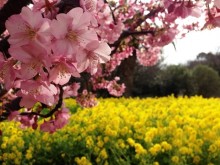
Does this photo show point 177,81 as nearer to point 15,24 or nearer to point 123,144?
point 123,144

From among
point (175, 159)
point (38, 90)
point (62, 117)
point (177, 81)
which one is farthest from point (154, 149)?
point (177, 81)

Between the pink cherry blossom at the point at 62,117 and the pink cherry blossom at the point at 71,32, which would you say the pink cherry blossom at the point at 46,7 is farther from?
the pink cherry blossom at the point at 62,117

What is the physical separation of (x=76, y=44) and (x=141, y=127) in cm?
398

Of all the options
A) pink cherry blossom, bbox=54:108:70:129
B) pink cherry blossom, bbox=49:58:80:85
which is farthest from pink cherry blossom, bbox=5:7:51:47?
pink cherry blossom, bbox=54:108:70:129

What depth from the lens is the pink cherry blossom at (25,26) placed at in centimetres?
107

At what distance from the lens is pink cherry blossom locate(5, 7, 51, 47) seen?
3.50 feet

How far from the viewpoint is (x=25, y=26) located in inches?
42.8

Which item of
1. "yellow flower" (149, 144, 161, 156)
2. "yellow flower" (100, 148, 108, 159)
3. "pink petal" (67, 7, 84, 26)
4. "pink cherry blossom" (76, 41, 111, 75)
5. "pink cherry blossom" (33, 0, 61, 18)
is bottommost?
"yellow flower" (100, 148, 108, 159)

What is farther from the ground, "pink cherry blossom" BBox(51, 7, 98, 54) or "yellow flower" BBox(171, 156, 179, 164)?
"pink cherry blossom" BBox(51, 7, 98, 54)

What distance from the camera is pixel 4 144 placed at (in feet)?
16.3

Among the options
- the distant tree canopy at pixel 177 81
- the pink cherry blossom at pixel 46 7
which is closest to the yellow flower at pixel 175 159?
the pink cherry blossom at pixel 46 7

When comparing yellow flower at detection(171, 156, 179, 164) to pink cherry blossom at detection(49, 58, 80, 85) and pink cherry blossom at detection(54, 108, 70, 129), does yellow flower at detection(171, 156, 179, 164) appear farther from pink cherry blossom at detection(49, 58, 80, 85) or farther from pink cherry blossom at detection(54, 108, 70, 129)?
pink cherry blossom at detection(49, 58, 80, 85)

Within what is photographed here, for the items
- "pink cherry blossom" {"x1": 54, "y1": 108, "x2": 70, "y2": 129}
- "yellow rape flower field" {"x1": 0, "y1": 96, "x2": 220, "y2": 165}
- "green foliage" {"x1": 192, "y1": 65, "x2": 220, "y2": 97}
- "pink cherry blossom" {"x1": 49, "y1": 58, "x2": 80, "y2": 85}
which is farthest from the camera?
"green foliage" {"x1": 192, "y1": 65, "x2": 220, "y2": 97}

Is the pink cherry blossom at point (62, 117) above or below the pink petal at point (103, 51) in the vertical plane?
below
